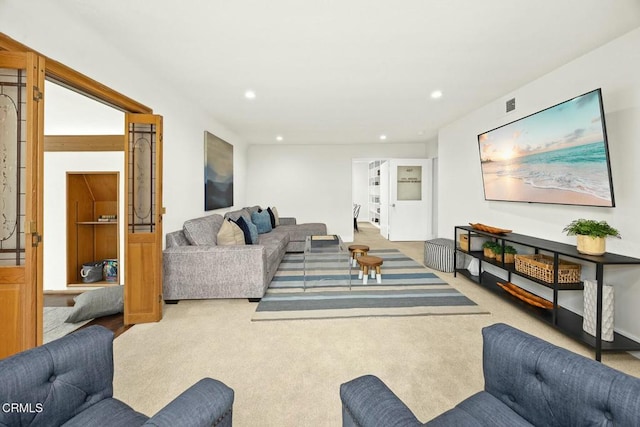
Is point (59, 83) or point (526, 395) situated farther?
point (59, 83)

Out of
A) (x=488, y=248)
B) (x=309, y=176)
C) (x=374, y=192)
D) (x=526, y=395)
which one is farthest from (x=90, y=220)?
(x=374, y=192)

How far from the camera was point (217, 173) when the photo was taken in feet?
16.4

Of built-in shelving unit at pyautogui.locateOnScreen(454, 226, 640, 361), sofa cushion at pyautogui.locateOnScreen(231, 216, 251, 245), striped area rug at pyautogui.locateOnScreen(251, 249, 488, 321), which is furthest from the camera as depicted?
sofa cushion at pyautogui.locateOnScreen(231, 216, 251, 245)

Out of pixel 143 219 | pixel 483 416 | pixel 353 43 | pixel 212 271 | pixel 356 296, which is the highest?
pixel 353 43

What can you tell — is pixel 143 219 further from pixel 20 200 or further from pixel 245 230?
pixel 245 230

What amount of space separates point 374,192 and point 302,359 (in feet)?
31.9

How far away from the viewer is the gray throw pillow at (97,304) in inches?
112

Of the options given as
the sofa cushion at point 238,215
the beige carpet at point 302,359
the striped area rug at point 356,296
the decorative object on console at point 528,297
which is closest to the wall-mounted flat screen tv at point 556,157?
the decorative object on console at point 528,297

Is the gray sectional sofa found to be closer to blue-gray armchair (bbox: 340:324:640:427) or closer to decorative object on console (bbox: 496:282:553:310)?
blue-gray armchair (bbox: 340:324:640:427)

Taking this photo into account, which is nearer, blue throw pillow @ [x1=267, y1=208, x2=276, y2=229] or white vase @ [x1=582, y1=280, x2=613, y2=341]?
white vase @ [x1=582, y1=280, x2=613, y2=341]

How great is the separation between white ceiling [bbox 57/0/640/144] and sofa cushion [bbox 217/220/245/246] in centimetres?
175

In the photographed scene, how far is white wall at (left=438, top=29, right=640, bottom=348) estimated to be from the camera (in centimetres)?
231

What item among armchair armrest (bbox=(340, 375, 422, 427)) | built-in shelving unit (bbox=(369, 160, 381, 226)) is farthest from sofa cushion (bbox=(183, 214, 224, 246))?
built-in shelving unit (bbox=(369, 160, 381, 226))

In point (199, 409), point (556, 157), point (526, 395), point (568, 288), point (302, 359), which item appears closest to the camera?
point (199, 409)
